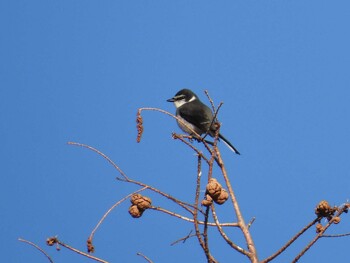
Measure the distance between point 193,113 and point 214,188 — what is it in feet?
24.4

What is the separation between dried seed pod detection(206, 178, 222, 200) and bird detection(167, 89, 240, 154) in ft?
20.6

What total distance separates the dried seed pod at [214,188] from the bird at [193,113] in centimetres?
629

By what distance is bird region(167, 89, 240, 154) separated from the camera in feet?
29.9

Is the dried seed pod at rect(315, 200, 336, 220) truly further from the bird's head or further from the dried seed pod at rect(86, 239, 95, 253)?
the bird's head

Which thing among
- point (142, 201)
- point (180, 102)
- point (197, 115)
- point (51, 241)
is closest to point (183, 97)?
point (180, 102)

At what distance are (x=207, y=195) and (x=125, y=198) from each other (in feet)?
1.52


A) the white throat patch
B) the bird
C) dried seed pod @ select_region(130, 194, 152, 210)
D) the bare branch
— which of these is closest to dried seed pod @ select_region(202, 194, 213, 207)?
the bare branch

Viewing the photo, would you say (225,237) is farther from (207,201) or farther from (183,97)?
(183,97)

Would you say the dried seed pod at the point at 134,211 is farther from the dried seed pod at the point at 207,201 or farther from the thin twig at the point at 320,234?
the thin twig at the point at 320,234

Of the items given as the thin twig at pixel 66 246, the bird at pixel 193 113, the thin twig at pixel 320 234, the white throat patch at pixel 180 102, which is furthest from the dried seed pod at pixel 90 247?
the white throat patch at pixel 180 102

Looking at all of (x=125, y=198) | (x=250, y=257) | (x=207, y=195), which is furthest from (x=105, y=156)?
(x=250, y=257)

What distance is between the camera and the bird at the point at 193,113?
912 centimetres

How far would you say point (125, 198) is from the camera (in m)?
2.45

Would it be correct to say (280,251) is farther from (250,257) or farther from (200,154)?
(200,154)
